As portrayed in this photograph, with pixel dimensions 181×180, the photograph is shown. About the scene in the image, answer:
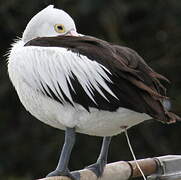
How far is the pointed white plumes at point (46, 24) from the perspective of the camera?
119 inches

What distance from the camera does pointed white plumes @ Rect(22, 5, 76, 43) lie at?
301cm

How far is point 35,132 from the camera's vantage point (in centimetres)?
728

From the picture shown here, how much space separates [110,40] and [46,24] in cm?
389

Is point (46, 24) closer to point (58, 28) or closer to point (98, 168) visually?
point (58, 28)

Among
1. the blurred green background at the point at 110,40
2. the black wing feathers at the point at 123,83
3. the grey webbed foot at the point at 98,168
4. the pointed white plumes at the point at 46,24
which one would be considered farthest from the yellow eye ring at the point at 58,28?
the blurred green background at the point at 110,40

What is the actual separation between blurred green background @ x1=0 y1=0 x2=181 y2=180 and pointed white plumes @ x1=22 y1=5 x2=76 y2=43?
3737mm

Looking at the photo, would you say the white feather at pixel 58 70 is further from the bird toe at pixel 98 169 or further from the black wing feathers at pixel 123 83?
the bird toe at pixel 98 169

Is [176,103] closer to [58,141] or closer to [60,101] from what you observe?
[58,141]

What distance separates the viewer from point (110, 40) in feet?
22.6

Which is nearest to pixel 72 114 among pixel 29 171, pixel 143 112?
pixel 143 112

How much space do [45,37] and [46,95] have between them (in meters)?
0.26

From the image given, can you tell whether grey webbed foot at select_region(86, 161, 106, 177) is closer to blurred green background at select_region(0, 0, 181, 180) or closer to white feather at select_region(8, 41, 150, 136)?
white feather at select_region(8, 41, 150, 136)

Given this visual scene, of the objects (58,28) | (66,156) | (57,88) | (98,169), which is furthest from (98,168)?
(58,28)

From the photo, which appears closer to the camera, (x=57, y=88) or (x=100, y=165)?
(x=57, y=88)
